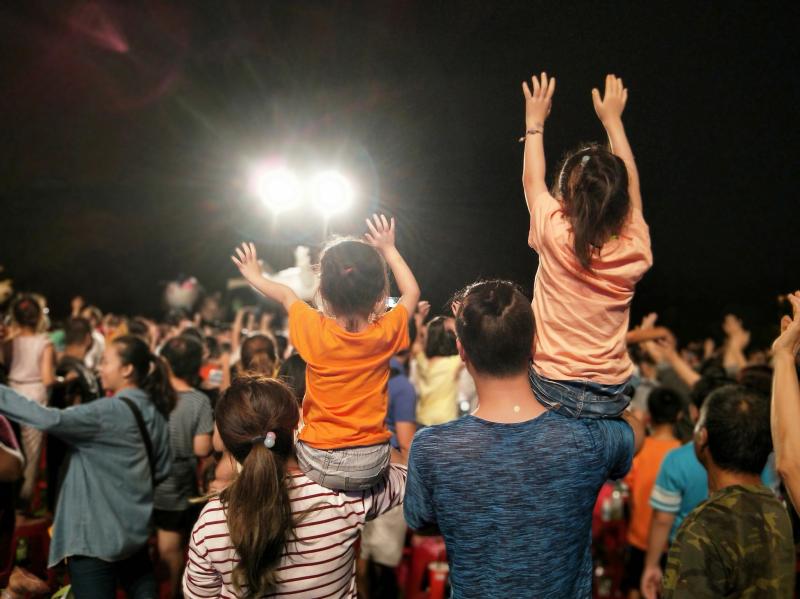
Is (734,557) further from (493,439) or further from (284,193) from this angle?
(284,193)

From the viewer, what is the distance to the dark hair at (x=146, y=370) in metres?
3.21

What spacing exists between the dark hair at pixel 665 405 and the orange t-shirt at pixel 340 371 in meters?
2.94

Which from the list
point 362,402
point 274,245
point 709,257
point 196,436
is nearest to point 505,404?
point 362,402

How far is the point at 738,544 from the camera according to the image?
6.35 feet

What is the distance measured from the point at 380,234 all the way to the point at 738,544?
1635mm

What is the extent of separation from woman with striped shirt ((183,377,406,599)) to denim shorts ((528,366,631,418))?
80 centimetres

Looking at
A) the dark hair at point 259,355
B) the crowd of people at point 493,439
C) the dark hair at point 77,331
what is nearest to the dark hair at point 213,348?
the dark hair at point 77,331

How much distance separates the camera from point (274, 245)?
4543mm

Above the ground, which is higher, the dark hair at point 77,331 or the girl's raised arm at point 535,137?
the girl's raised arm at point 535,137

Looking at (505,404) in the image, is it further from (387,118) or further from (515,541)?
(387,118)

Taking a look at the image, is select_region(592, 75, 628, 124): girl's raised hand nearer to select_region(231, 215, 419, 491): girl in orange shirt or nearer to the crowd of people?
the crowd of people

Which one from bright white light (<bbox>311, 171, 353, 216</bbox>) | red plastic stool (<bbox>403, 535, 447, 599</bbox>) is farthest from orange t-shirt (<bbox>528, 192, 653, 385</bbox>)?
red plastic stool (<bbox>403, 535, 447, 599</bbox>)

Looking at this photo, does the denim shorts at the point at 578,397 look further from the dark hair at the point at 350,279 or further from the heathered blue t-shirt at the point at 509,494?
the dark hair at the point at 350,279

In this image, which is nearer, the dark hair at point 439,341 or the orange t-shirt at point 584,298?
the orange t-shirt at point 584,298
